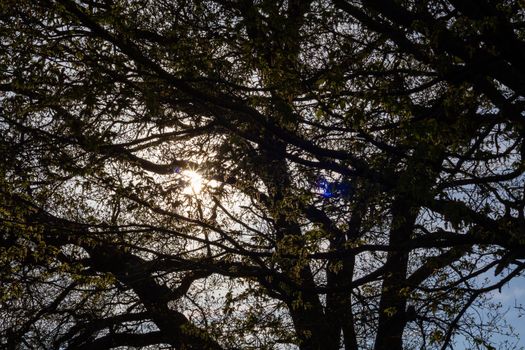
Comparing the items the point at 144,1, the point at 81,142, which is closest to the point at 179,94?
the point at 81,142

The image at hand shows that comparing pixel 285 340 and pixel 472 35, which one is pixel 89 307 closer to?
pixel 285 340

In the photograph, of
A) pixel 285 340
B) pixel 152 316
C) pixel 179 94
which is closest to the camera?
pixel 179 94

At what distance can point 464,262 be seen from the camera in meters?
8.53

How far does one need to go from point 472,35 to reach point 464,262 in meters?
3.88

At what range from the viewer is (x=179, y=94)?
6945 millimetres

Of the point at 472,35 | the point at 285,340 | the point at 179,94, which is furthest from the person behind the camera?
the point at 285,340

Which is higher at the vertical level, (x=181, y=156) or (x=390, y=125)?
(x=181, y=156)

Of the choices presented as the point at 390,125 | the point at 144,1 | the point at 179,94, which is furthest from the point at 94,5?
the point at 390,125

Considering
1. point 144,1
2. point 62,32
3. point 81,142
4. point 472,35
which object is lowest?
point 81,142

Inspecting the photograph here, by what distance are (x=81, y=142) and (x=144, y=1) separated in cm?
299

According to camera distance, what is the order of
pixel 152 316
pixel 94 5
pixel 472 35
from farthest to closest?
1. pixel 152 316
2. pixel 94 5
3. pixel 472 35

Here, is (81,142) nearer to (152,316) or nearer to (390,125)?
(390,125)

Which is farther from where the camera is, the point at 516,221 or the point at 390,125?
the point at 390,125

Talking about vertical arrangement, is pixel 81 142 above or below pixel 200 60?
below
